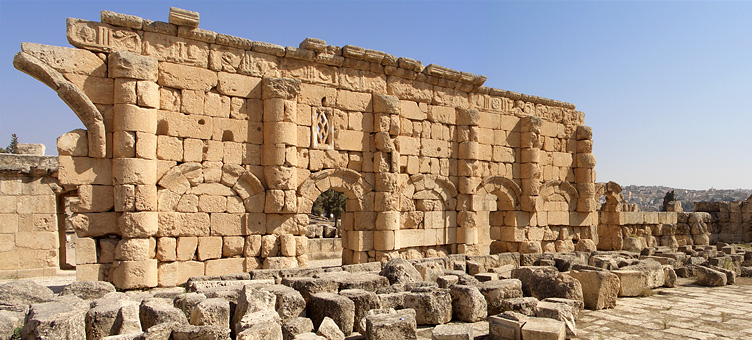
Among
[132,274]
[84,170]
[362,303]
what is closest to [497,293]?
[362,303]

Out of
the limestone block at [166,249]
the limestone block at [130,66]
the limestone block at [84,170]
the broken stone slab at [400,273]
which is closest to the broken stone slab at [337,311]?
the broken stone slab at [400,273]

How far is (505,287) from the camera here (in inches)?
283

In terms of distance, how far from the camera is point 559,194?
16750 mm

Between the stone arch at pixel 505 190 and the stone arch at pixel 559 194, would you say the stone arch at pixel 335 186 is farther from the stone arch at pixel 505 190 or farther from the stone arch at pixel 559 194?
the stone arch at pixel 559 194

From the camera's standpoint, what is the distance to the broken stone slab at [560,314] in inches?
232

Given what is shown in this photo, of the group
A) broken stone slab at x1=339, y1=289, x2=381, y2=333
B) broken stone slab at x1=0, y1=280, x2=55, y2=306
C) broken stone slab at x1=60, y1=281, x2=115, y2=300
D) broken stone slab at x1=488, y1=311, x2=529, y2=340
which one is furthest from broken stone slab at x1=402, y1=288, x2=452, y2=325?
→ broken stone slab at x1=0, y1=280, x2=55, y2=306

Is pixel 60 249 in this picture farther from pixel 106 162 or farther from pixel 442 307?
pixel 442 307

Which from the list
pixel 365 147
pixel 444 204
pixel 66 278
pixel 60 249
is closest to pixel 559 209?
pixel 444 204

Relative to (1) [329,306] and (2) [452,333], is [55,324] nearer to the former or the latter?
(1) [329,306]

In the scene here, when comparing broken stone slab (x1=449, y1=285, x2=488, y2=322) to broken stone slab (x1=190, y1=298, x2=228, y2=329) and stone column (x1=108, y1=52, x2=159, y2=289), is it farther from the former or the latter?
stone column (x1=108, y1=52, x2=159, y2=289)

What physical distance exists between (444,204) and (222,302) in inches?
369

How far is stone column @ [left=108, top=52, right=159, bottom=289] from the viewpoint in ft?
31.0

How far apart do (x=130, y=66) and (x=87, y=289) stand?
4.36 metres

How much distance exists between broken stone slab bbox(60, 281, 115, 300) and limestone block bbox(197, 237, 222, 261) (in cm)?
318
